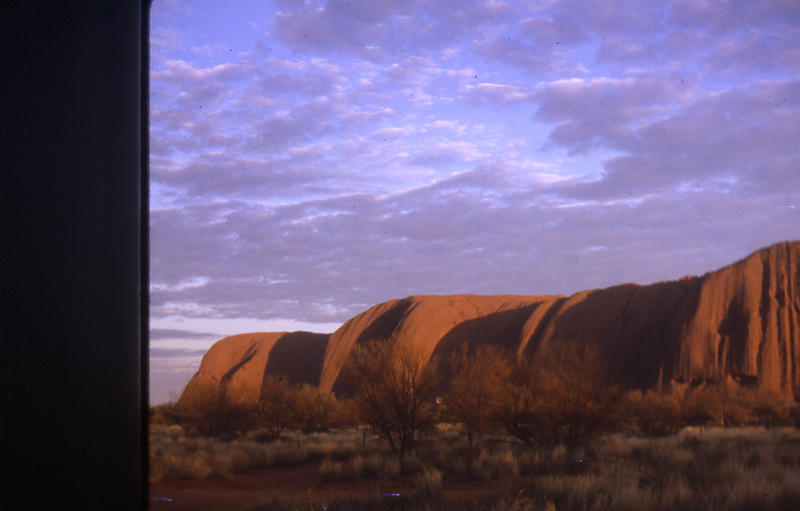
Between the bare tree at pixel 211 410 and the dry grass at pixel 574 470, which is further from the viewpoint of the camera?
the bare tree at pixel 211 410

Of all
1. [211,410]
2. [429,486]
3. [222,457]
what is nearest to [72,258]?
[429,486]

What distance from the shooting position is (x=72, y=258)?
1.99 meters

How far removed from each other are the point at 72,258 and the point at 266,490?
913 centimetres

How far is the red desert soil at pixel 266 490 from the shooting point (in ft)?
27.1

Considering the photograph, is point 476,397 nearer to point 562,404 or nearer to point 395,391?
point 562,404

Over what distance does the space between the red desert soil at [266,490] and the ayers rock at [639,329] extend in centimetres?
435

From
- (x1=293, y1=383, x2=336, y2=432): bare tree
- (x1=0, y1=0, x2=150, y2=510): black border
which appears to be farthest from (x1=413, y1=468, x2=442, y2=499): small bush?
(x1=293, y1=383, x2=336, y2=432): bare tree

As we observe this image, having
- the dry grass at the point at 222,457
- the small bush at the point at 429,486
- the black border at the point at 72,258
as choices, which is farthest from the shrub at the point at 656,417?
the black border at the point at 72,258

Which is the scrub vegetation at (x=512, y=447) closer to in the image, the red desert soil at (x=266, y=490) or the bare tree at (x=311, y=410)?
the red desert soil at (x=266, y=490)

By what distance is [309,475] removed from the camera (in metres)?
12.8

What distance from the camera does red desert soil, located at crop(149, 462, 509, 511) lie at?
8.27 m

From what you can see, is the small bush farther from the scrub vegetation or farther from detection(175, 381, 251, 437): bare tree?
detection(175, 381, 251, 437): bare tree

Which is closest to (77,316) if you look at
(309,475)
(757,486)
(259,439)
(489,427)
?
(757,486)

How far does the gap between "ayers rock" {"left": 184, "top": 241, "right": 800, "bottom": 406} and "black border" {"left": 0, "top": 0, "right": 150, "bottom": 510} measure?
12639mm
